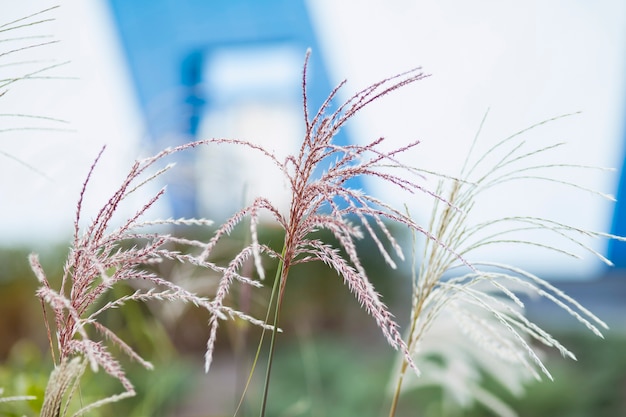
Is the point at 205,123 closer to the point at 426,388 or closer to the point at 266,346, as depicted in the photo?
the point at 266,346

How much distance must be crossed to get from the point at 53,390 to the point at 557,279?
31.9 ft

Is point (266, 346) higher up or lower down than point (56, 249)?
lower down

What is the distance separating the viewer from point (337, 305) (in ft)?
20.9

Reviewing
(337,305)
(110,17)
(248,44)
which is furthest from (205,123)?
(337,305)

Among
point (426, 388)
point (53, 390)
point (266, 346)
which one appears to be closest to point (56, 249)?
point (266, 346)

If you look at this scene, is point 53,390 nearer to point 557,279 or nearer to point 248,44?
point 557,279

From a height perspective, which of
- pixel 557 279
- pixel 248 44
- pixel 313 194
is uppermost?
pixel 248 44

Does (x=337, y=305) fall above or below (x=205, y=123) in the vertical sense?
below

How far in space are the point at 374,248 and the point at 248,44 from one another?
19.0 ft

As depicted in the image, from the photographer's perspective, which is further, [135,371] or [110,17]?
[110,17]


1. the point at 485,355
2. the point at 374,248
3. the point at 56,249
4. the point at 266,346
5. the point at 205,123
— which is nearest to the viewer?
the point at 485,355

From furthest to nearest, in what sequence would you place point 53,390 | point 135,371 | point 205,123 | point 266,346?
point 205,123
point 266,346
point 135,371
point 53,390

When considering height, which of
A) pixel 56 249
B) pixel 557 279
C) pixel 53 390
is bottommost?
pixel 557 279

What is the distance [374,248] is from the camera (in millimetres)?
6223
